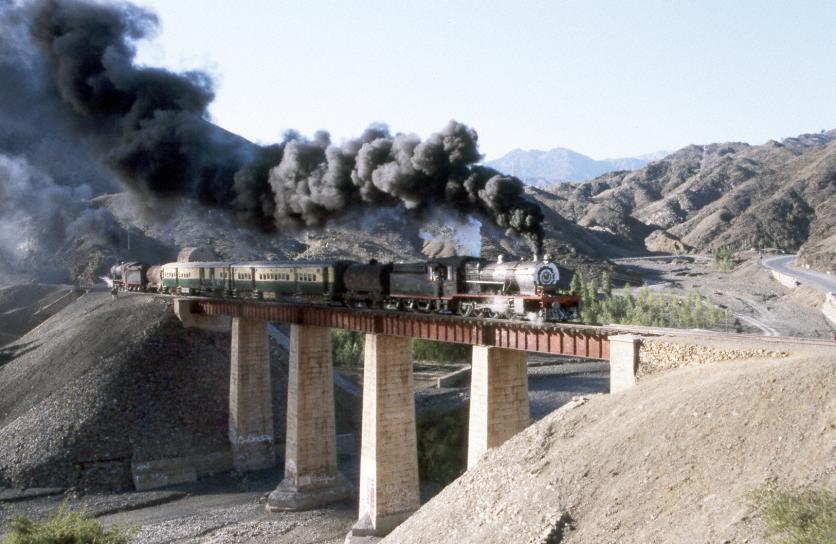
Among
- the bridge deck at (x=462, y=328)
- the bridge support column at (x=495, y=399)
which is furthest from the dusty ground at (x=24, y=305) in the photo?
the bridge support column at (x=495, y=399)

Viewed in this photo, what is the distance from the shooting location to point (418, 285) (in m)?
27.8

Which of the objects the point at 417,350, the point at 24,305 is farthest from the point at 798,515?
the point at 24,305

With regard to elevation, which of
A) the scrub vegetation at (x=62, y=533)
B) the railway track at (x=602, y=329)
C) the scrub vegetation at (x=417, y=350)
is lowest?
the scrub vegetation at (x=62, y=533)

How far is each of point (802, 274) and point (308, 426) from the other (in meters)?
94.0

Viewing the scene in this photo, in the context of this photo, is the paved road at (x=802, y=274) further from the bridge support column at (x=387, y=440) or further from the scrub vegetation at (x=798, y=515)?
the scrub vegetation at (x=798, y=515)

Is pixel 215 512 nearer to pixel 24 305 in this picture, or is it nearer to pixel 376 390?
pixel 376 390

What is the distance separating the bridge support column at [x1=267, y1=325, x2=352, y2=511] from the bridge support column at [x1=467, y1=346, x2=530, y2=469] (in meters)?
11.7

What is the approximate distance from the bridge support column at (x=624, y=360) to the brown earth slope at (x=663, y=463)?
870 mm

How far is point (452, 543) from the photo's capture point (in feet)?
53.6

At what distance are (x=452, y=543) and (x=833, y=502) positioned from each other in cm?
803

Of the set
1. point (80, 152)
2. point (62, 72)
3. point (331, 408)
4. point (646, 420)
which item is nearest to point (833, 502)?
point (646, 420)

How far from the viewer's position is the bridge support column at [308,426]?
34.2 meters

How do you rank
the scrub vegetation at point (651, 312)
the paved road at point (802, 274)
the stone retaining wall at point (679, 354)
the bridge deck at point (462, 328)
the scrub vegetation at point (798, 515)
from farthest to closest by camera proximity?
the paved road at point (802, 274), the scrub vegetation at point (651, 312), the bridge deck at point (462, 328), the stone retaining wall at point (679, 354), the scrub vegetation at point (798, 515)

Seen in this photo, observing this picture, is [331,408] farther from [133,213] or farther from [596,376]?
[133,213]
